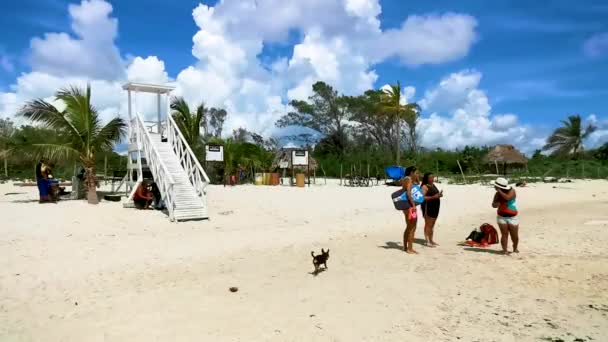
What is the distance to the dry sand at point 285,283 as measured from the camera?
14.8 ft

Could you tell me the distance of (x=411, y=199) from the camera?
295 inches

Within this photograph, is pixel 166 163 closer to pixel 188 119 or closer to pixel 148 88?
pixel 148 88

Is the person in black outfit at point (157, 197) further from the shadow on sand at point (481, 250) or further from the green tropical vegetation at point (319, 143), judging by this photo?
the shadow on sand at point (481, 250)

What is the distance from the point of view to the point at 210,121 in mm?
46781

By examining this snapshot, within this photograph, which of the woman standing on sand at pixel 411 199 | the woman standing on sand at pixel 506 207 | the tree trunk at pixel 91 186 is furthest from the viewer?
the tree trunk at pixel 91 186

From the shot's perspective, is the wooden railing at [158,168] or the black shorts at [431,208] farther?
the wooden railing at [158,168]

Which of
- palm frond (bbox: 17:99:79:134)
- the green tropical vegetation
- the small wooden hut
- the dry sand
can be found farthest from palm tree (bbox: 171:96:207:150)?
the small wooden hut

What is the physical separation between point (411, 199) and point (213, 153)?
48.0 feet

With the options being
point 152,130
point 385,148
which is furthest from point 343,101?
point 152,130

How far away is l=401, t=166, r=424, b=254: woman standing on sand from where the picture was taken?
750 centimetres

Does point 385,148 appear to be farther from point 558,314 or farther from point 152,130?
point 558,314

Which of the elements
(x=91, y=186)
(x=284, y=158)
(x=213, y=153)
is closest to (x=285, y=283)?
(x=91, y=186)

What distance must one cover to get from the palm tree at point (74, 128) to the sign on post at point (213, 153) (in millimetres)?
6404

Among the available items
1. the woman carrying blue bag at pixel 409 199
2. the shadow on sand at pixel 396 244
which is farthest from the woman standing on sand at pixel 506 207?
the shadow on sand at pixel 396 244
